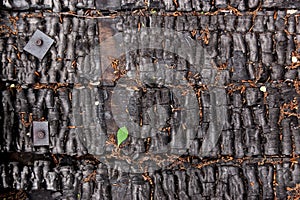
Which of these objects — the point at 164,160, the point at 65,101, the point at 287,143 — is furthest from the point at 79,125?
the point at 287,143

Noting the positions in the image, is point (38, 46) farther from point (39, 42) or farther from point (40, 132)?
point (40, 132)

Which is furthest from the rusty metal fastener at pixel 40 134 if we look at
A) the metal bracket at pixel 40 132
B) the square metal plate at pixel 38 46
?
the square metal plate at pixel 38 46

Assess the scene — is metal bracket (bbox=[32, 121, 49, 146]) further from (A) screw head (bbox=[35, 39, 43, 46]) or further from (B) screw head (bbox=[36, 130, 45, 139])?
(A) screw head (bbox=[35, 39, 43, 46])

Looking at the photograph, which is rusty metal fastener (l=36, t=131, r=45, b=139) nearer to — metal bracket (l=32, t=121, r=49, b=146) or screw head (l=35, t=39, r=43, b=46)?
metal bracket (l=32, t=121, r=49, b=146)

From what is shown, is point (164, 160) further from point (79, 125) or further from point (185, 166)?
point (79, 125)

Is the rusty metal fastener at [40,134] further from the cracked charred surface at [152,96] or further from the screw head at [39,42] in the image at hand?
the screw head at [39,42]

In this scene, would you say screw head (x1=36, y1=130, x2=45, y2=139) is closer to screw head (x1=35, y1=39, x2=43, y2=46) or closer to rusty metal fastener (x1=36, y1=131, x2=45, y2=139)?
rusty metal fastener (x1=36, y1=131, x2=45, y2=139)

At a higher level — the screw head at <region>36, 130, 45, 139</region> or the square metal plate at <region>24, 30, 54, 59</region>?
the square metal plate at <region>24, 30, 54, 59</region>

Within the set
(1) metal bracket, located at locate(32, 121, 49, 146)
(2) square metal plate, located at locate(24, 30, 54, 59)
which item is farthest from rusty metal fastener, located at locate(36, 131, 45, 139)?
(2) square metal plate, located at locate(24, 30, 54, 59)

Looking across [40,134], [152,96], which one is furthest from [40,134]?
[152,96]

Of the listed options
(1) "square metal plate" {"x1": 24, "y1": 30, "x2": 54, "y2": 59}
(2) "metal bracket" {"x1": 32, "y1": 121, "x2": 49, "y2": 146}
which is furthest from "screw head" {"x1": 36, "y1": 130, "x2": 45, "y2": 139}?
(1) "square metal plate" {"x1": 24, "y1": 30, "x2": 54, "y2": 59}
